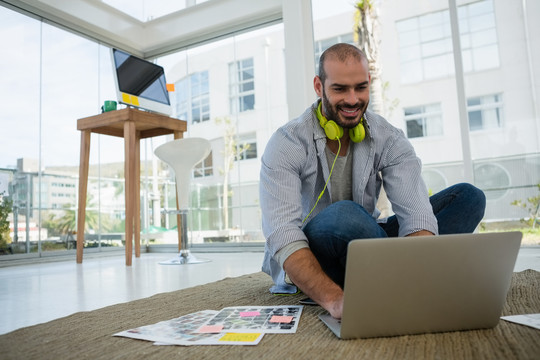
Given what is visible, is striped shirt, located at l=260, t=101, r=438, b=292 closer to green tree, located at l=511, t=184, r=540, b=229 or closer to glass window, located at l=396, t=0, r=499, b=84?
green tree, located at l=511, t=184, r=540, b=229

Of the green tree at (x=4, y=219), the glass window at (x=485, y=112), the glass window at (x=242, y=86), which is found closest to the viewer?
the glass window at (x=485, y=112)

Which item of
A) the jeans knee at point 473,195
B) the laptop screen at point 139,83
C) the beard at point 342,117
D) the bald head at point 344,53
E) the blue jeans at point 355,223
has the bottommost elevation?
the blue jeans at point 355,223

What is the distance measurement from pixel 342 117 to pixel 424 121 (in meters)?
2.72

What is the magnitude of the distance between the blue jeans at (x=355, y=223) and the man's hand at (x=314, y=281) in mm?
134

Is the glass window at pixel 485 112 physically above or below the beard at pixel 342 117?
above

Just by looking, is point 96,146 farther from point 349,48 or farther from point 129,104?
point 349,48

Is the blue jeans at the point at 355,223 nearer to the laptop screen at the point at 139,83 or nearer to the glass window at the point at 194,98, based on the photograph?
the laptop screen at the point at 139,83

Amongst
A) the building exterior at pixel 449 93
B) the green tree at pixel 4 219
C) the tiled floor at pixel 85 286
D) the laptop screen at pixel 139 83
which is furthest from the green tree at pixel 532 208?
the green tree at pixel 4 219

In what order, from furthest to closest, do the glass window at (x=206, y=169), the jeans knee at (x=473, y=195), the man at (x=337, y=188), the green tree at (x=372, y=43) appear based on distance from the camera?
the glass window at (x=206, y=169)
the green tree at (x=372, y=43)
the jeans knee at (x=473, y=195)
the man at (x=337, y=188)

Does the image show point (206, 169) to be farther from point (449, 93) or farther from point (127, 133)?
point (449, 93)

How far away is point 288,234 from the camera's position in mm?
1238

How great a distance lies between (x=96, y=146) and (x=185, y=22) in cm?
172

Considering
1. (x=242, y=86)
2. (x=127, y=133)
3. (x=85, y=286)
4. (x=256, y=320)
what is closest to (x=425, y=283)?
(x=256, y=320)

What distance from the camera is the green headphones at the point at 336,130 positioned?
1.43 m
